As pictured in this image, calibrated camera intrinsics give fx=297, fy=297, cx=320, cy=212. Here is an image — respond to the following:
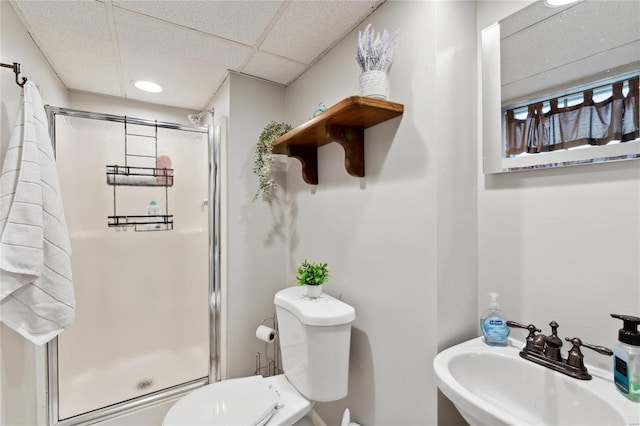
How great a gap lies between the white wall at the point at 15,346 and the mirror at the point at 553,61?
70.7 inches

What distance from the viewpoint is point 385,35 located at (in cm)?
106

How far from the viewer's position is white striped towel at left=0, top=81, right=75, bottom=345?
1077mm

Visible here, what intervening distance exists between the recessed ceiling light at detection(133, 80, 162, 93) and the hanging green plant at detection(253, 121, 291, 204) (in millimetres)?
785

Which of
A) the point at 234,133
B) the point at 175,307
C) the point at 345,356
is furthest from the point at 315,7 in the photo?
the point at 175,307

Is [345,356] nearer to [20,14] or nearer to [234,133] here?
[234,133]

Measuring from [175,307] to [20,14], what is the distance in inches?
62.1

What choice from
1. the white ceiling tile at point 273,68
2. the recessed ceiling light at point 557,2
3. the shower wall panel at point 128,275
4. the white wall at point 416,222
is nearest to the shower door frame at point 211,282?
the shower wall panel at point 128,275

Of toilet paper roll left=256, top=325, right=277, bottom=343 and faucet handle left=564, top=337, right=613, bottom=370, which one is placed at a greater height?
faucet handle left=564, top=337, right=613, bottom=370

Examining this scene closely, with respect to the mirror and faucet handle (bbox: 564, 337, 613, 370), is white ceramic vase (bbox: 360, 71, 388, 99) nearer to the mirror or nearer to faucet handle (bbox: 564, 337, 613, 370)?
the mirror

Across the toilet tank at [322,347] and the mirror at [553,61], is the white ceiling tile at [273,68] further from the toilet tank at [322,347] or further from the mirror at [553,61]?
the toilet tank at [322,347]

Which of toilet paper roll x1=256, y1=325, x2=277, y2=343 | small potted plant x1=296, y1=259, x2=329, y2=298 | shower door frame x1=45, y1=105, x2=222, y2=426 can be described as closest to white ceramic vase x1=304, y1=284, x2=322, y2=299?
small potted plant x1=296, y1=259, x2=329, y2=298

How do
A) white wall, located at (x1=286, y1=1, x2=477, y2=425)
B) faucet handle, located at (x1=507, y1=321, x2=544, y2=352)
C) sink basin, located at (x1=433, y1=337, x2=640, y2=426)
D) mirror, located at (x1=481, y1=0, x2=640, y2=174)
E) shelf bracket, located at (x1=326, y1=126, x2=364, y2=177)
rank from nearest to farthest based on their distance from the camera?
sink basin, located at (x1=433, y1=337, x2=640, y2=426) < mirror, located at (x1=481, y1=0, x2=640, y2=174) < faucet handle, located at (x1=507, y1=321, x2=544, y2=352) < white wall, located at (x1=286, y1=1, x2=477, y2=425) < shelf bracket, located at (x1=326, y1=126, x2=364, y2=177)

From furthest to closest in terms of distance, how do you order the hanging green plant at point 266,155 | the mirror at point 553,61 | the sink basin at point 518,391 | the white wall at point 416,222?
1. the hanging green plant at point 266,155
2. the white wall at point 416,222
3. the mirror at point 553,61
4. the sink basin at point 518,391

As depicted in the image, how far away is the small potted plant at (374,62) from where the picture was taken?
1.07m
